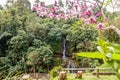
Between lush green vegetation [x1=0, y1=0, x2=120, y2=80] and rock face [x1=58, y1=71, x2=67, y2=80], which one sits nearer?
rock face [x1=58, y1=71, x2=67, y2=80]

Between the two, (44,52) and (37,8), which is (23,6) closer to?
(44,52)

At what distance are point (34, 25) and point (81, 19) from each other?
47.8ft

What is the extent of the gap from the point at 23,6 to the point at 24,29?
2998mm

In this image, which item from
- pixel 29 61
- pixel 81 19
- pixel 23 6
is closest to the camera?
pixel 81 19

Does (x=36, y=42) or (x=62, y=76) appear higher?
(x=36, y=42)

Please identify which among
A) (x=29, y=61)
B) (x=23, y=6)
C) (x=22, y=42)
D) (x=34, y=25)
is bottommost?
(x=29, y=61)

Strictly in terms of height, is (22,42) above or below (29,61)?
above

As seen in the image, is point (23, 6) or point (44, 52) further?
point (23, 6)

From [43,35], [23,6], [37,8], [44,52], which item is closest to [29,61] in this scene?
[44,52]

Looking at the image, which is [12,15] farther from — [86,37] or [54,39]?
[86,37]

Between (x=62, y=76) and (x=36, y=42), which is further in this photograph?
(x=36, y=42)

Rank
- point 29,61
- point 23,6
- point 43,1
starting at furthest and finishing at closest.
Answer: point 23,6 → point 29,61 → point 43,1

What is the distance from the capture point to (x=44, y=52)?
15758 millimetres

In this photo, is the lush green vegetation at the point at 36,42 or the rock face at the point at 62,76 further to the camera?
the lush green vegetation at the point at 36,42
